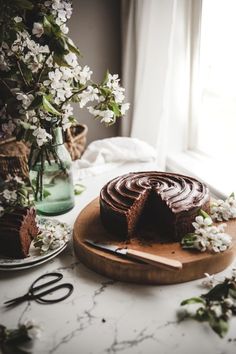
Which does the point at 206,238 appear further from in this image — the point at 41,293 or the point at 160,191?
the point at 41,293

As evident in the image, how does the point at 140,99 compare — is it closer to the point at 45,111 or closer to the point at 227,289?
the point at 45,111

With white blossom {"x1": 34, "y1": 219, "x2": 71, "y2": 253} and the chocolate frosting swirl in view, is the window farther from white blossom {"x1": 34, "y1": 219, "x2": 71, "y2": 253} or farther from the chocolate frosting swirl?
white blossom {"x1": 34, "y1": 219, "x2": 71, "y2": 253}

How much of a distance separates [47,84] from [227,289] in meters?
0.73

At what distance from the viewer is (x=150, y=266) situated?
3.12 ft

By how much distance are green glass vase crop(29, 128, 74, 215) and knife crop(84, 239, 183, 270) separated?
0.30 metres

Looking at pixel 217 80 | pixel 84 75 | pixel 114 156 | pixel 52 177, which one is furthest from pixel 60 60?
pixel 217 80

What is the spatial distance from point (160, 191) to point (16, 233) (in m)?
0.46

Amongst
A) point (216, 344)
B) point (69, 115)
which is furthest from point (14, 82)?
point (216, 344)

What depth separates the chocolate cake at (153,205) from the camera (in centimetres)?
107

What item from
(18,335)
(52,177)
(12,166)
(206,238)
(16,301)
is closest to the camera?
(18,335)

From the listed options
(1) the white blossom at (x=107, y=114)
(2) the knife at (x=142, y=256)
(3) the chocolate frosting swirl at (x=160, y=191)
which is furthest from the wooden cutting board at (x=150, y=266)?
(1) the white blossom at (x=107, y=114)

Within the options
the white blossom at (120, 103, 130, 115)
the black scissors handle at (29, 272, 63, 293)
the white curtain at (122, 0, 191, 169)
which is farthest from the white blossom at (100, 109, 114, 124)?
the white curtain at (122, 0, 191, 169)

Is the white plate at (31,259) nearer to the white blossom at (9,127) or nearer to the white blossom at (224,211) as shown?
the white blossom at (9,127)

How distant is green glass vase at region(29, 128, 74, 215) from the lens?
3.84ft
